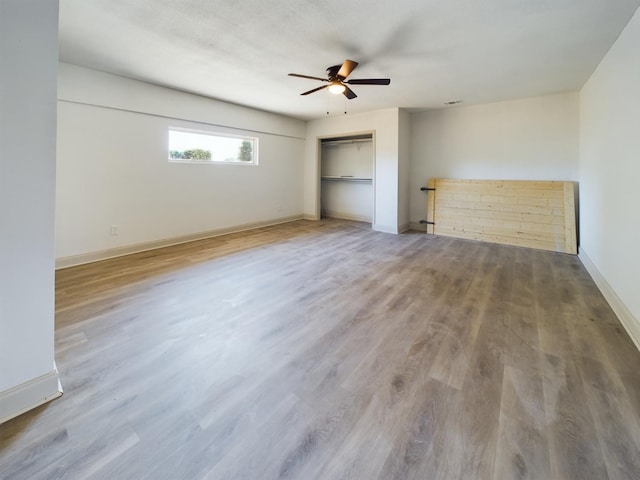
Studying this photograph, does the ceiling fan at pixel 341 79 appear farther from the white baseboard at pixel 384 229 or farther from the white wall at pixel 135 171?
the white baseboard at pixel 384 229

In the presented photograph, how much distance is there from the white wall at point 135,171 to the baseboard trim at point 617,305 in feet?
19.0

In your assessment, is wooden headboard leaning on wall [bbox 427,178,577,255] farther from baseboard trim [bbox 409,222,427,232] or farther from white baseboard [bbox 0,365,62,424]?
white baseboard [bbox 0,365,62,424]

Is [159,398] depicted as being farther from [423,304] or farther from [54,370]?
[423,304]

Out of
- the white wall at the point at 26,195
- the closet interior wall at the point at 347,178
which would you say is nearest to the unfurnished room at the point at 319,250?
the white wall at the point at 26,195

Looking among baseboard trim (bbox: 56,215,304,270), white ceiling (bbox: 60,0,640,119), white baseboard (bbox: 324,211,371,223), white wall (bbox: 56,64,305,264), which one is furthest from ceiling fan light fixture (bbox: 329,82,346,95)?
white baseboard (bbox: 324,211,371,223)

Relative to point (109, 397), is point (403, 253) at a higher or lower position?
higher

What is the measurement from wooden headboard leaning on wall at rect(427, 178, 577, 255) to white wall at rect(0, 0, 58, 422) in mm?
5979

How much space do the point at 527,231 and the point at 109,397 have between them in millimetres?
6034

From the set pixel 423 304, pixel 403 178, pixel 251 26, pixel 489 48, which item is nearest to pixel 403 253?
pixel 423 304

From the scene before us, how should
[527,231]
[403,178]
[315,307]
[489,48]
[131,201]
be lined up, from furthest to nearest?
[403,178] < [527,231] < [131,201] < [489,48] < [315,307]

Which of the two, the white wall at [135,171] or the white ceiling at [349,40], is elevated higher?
the white ceiling at [349,40]

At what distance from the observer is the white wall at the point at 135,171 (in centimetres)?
373

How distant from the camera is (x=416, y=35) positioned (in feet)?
9.39

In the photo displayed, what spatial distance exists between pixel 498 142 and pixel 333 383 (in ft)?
18.8
